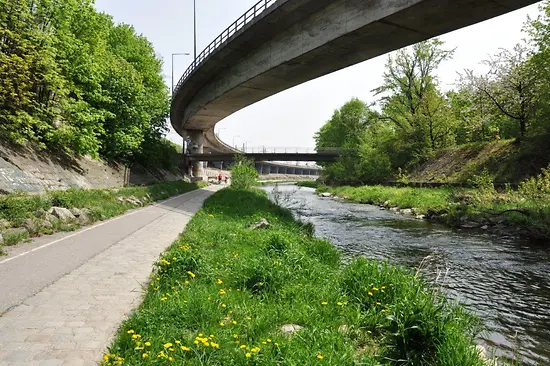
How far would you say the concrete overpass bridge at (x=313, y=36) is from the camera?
11.8 m

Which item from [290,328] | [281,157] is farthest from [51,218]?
[281,157]

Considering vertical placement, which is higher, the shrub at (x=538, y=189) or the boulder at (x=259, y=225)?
the shrub at (x=538, y=189)

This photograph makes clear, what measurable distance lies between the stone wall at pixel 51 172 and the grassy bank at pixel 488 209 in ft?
63.4

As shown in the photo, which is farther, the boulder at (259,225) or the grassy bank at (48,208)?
the boulder at (259,225)

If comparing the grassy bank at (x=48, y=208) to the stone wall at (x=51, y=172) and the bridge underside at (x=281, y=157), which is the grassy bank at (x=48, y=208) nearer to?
the stone wall at (x=51, y=172)

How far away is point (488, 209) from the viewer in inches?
661

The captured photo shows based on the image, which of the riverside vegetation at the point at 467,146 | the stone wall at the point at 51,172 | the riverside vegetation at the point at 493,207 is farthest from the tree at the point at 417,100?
the stone wall at the point at 51,172

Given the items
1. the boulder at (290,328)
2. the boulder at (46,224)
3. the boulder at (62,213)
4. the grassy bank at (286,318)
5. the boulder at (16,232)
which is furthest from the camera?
the boulder at (62,213)

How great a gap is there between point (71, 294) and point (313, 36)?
44.5 feet

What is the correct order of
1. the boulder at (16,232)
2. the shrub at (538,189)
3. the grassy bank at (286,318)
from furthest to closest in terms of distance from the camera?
the shrub at (538,189), the boulder at (16,232), the grassy bank at (286,318)

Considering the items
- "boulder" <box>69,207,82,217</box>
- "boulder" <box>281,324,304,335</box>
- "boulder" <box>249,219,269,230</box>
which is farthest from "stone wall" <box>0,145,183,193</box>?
"boulder" <box>281,324,304,335</box>

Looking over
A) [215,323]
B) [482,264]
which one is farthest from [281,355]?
[482,264]

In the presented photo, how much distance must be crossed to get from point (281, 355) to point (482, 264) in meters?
8.74

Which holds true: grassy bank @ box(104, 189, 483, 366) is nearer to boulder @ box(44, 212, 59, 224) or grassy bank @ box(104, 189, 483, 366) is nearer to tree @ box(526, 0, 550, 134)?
boulder @ box(44, 212, 59, 224)
